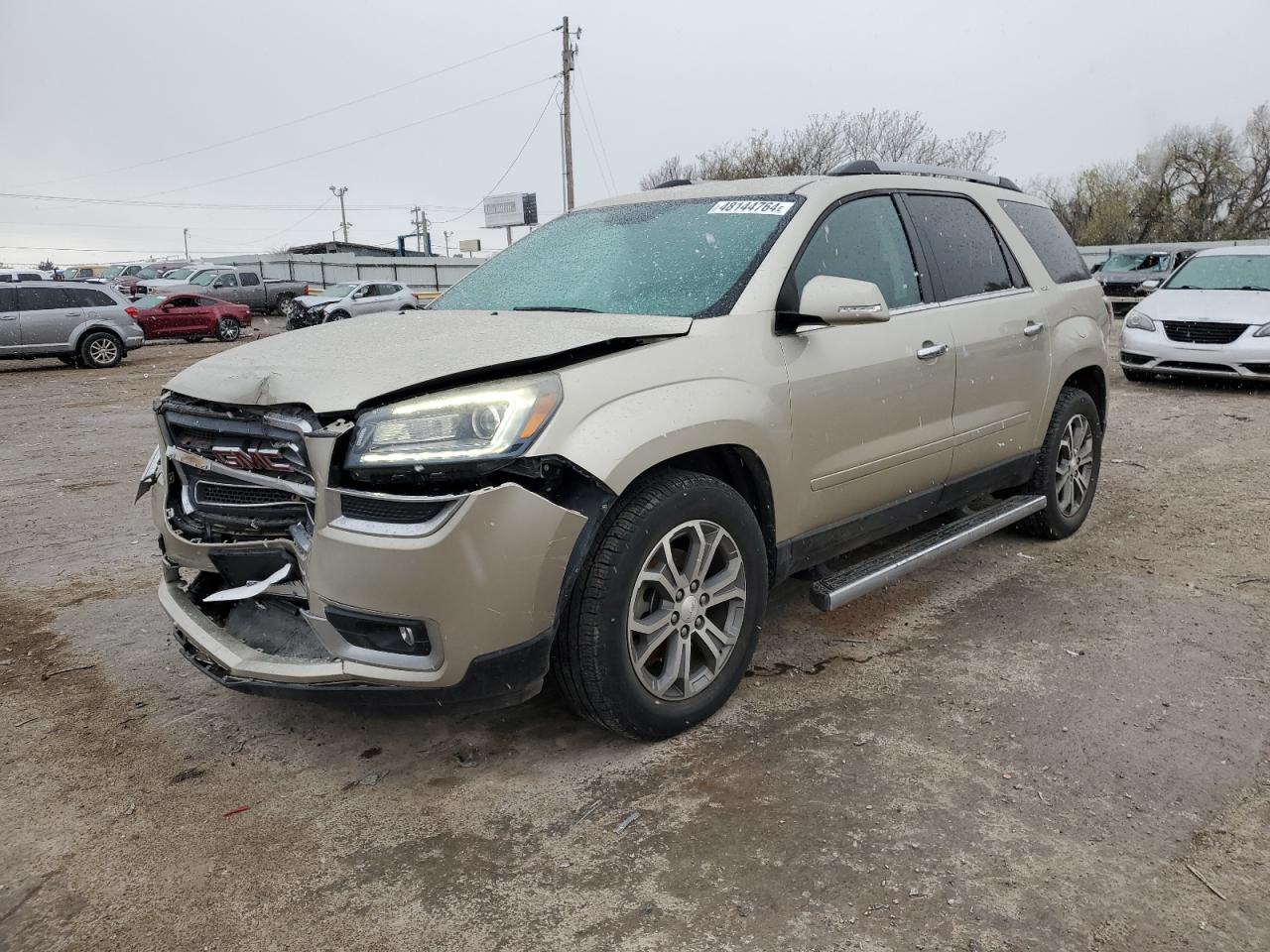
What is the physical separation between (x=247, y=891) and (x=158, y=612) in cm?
232

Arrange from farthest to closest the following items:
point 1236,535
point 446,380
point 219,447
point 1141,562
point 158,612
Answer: point 1236,535 → point 1141,562 → point 158,612 → point 219,447 → point 446,380

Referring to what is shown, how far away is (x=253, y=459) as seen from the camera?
2.64 meters

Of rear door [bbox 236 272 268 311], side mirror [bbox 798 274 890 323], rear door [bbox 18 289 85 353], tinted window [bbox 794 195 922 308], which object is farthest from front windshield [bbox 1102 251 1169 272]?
rear door [bbox 236 272 268 311]

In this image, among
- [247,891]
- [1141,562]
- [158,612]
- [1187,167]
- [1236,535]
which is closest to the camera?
[247,891]

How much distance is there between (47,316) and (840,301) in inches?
720

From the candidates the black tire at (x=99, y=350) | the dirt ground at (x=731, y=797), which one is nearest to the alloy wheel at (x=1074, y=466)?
the dirt ground at (x=731, y=797)

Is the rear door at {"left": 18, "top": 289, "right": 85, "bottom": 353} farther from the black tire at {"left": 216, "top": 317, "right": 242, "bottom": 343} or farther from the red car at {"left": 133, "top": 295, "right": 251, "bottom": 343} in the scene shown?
the black tire at {"left": 216, "top": 317, "right": 242, "bottom": 343}

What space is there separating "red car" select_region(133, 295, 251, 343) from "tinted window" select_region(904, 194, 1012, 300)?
23.8m

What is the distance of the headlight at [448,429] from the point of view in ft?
7.87

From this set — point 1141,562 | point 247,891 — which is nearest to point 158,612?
point 247,891

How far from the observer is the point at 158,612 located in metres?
4.25

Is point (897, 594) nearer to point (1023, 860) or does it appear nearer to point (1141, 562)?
point (1141, 562)

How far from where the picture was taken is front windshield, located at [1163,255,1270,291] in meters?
10.5

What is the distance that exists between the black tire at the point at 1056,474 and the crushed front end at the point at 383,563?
2.99m
